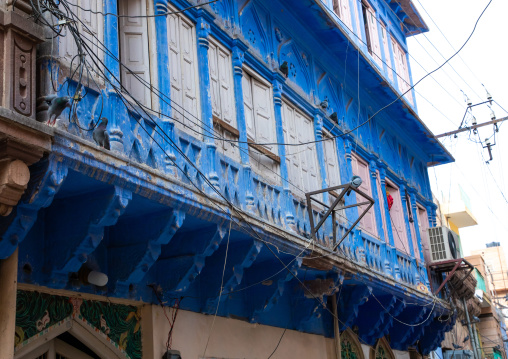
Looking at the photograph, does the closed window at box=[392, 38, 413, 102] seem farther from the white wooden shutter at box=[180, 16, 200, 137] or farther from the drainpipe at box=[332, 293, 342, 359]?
the white wooden shutter at box=[180, 16, 200, 137]

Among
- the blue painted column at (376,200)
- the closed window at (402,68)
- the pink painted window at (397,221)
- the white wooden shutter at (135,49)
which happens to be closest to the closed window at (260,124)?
the white wooden shutter at (135,49)

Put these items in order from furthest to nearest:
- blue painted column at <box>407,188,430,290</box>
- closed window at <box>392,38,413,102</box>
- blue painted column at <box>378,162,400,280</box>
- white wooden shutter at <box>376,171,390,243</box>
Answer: closed window at <box>392,38,413,102</box>
blue painted column at <box>407,188,430,290</box>
white wooden shutter at <box>376,171,390,243</box>
blue painted column at <box>378,162,400,280</box>

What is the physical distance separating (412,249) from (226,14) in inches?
286

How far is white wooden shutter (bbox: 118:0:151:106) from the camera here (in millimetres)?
7125

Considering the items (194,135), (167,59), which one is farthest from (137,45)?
(194,135)

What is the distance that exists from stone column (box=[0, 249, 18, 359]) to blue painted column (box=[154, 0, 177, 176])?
5.93ft

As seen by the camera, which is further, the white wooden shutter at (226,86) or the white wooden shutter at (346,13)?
the white wooden shutter at (346,13)

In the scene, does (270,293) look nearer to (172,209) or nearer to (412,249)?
(172,209)

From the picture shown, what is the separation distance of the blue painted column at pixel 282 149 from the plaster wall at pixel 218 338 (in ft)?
4.62

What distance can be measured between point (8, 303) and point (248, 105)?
192 inches

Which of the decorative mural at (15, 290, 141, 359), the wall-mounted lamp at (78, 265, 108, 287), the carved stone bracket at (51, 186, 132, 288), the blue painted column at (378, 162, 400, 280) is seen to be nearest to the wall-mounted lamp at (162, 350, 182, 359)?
the decorative mural at (15, 290, 141, 359)

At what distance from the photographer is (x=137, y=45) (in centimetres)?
740

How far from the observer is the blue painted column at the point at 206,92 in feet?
24.1

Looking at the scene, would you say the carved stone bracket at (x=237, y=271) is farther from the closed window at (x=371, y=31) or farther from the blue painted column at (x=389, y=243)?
the closed window at (x=371, y=31)
